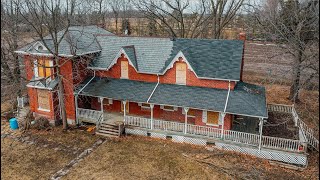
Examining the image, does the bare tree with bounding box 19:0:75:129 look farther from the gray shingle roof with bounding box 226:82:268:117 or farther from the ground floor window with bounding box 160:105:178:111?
the gray shingle roof with bounding box 226:82:268:117

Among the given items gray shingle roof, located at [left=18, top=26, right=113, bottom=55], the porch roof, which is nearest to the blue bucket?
gray shingle roof, located at [left=18, top=26, right=113, bottom=55]

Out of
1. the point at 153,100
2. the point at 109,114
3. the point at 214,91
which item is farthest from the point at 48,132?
the point at 214,91

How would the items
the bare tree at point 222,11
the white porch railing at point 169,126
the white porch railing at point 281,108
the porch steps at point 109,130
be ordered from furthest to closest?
the bare tree at point 222,11 < the white porch railing at point 281,108 < the porch steps at point 109,130 < the white porch railing at point 169,126

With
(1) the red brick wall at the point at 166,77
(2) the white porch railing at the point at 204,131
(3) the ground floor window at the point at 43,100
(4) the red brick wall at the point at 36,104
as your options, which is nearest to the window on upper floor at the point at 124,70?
(1) the red brick wall at the point at 166,77

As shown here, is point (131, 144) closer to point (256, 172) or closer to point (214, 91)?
point (214, 91)

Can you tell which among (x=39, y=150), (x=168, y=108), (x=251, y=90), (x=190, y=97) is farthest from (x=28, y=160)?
(x=251, y=90)

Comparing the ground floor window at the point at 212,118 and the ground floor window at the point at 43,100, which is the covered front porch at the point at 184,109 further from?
the ground floor window at the point at 43,100
